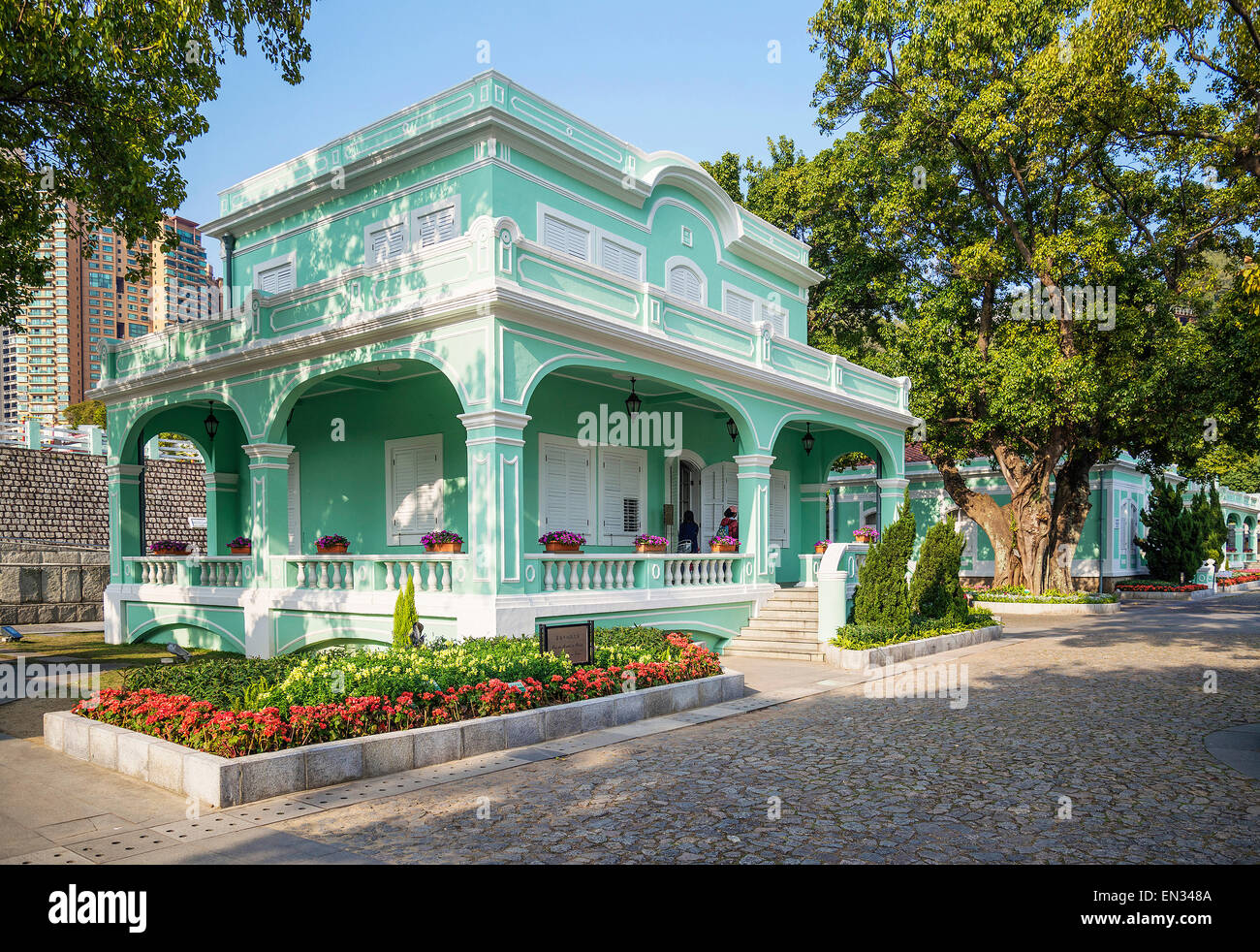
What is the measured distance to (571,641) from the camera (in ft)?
31.9

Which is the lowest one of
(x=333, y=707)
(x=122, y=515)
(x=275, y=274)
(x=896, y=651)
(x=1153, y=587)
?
(x=1153, y=587)

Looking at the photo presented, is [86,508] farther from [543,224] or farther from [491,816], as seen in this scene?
[491,816]

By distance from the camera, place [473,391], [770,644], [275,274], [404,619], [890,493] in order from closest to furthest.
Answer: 1. [404,619]
2. [473,391]
3. [770,644]
4. [275,274]
5. [890,493]

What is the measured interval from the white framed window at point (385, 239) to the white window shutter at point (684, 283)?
206 inches

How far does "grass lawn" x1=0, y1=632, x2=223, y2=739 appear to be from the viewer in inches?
366

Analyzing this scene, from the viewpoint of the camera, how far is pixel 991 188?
2566cm

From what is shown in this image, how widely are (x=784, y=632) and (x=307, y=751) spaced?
33.6 feet

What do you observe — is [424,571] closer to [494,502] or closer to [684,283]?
[494,502]

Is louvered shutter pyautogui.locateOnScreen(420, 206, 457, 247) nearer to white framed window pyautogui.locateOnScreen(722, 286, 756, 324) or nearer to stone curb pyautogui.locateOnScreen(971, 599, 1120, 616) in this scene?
white framed window pyautogui.locateOnScreen(722, 286, 756, 324)

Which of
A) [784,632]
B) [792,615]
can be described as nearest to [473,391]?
[784,632]

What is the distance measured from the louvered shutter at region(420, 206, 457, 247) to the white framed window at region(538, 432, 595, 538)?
3.75m

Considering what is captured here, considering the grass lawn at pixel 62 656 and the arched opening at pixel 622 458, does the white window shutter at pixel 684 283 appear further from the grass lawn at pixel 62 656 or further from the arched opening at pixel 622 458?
the grass lawn at pixel 62 656

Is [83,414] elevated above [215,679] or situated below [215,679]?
above
